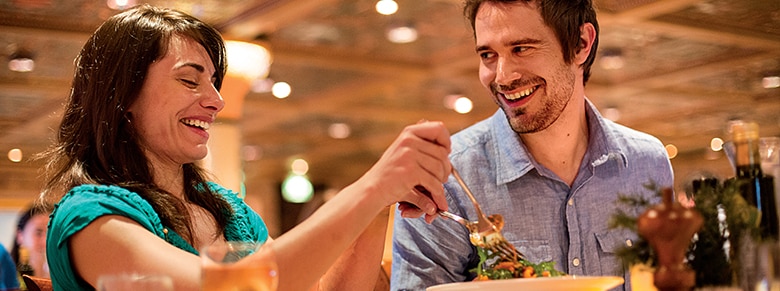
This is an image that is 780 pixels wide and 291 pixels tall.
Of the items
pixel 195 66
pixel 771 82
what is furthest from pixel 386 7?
pixel 771 82

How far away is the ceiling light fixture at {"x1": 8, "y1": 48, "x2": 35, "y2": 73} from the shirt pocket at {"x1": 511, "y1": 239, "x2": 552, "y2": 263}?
23.3 feet

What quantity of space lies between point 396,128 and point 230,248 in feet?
Answer: 42.6

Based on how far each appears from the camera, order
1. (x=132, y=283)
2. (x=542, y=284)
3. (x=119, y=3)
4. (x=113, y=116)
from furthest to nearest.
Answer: (x=119, y=3) → (x=113, y=116) → (x=542, y=284) → (x=132, y=283)

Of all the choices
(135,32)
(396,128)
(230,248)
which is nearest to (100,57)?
(135,32)

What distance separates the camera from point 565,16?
2557mm

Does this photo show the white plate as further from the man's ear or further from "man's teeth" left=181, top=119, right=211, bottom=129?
the man's ear

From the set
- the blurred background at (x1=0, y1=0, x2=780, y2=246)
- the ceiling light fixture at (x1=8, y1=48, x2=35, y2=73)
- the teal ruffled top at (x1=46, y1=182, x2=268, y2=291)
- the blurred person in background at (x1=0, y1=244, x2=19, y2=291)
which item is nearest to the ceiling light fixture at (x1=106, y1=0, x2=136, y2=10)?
the blurred background at (x1=0, y1=0, x2=780, y2=246)

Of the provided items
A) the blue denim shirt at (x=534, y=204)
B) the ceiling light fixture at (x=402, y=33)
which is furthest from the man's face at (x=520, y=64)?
the ceiling light fixture at (x=402, y=33)

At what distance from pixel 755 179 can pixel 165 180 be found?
135cm

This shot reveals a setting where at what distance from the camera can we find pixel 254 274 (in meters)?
1.31

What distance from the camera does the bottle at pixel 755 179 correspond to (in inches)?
72.3

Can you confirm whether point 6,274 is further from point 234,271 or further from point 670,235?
point 670,235

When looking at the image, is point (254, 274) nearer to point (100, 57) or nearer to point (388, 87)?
point (100, 57)

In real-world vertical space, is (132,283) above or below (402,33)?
below
